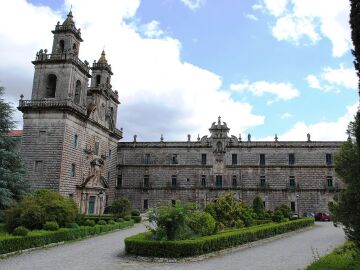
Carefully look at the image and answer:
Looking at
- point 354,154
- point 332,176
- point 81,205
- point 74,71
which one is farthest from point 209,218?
point 332,176

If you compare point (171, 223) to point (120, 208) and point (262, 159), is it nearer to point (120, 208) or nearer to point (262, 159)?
point (120, 208)

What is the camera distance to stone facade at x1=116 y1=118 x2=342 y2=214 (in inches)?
→ 2008

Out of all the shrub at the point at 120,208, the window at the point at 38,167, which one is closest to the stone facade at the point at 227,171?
the shrub at the point at 120,208

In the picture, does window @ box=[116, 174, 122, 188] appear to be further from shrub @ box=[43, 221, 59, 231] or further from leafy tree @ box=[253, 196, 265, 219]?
shrub @ box=[43, 221, 59, 231]

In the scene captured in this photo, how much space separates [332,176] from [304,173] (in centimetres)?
364

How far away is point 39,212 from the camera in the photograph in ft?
73.7

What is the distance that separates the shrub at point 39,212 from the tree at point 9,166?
1.52 metres

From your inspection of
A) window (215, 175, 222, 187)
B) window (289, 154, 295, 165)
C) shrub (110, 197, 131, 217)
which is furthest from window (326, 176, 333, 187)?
shrub (110, 197, 131, 217)

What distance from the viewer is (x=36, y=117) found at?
37094mm

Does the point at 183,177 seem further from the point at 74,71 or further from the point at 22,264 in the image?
the point at 22,264

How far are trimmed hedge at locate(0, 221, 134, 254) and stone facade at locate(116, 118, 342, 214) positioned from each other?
82.0ft

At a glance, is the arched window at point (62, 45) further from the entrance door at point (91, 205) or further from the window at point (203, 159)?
the window at point (203, 159)

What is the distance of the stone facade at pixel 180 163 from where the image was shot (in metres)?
41.0

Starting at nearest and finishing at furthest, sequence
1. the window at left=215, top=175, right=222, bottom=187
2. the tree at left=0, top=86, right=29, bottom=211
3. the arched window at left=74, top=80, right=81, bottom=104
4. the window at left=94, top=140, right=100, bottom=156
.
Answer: the tree at left=0, top=86, right=29, bottom=211, the arched window at left=74, top=80, right=81, bottom=104, the window at left=94, top=140, right=100, bottom=156, the window at left=215, top=175, right=222, bottom=187
